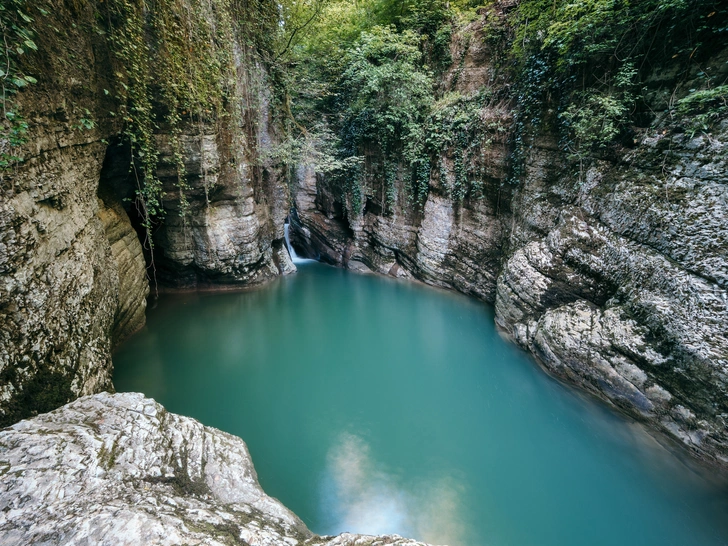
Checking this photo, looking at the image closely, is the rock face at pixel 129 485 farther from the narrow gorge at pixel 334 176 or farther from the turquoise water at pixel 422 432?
the turquoise water at pixel 422 432

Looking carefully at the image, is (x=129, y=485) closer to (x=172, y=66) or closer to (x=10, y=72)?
(x=10, y=72)

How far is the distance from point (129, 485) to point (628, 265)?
5.71 metres

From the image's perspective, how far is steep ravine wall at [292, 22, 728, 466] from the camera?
3533 millimetres

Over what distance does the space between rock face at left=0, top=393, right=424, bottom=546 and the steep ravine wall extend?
3.77 metres

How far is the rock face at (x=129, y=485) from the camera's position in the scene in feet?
5.37

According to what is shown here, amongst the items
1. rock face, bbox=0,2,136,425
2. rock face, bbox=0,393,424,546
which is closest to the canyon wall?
rock face, bbox=0,2,136,425

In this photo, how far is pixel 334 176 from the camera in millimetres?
10320

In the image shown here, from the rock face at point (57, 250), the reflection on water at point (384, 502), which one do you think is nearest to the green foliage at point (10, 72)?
the rock face at point (57, 250)

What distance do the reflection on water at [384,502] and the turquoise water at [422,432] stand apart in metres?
0.01

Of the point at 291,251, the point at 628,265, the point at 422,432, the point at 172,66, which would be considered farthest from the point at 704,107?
the point at 291,251

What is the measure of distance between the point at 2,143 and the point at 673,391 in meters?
6.83

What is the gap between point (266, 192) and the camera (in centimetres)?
949

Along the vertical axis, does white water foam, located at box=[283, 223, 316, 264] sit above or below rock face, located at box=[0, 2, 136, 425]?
below

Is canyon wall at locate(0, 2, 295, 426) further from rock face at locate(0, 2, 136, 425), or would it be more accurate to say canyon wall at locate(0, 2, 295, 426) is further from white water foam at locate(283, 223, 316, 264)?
white water foam at locate(283, 223, 316, 264)
